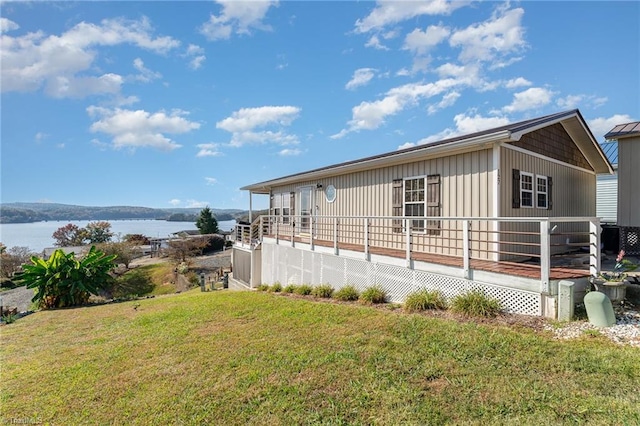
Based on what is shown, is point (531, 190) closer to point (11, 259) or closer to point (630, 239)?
point (630, 239)

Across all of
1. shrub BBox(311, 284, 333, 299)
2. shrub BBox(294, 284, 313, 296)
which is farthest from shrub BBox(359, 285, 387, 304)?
shrub BBox(294, 284, 313, 296)

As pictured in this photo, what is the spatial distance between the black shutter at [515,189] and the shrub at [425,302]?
3.29m

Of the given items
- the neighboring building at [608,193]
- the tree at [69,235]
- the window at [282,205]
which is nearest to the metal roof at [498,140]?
the window at [282,205]

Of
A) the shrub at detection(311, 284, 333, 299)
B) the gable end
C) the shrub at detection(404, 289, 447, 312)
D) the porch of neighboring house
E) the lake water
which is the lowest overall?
the lake water

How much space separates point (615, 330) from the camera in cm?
418

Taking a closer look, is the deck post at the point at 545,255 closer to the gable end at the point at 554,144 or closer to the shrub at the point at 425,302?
the shrub at the point at 425,302

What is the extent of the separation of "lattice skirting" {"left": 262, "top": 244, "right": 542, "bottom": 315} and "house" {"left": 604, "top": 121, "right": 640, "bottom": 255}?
657 cm

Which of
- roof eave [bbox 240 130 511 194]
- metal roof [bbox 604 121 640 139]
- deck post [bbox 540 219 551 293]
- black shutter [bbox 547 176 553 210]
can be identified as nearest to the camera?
deck post [bbox 540 219 551 293]

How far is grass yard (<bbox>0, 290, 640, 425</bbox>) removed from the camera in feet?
9.53

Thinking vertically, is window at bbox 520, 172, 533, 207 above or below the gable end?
below

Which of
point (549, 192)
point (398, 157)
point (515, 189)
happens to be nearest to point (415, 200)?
point (398, 157)

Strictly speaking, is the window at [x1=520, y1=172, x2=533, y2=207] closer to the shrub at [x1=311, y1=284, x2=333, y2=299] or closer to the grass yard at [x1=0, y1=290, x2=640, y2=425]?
the grass yard at [x1=0, y1=290, x2=640, y2=425]

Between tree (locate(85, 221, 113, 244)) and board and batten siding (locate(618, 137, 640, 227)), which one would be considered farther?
tree (locate(85, 221, 113, 244))

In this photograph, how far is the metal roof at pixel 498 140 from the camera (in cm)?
655
